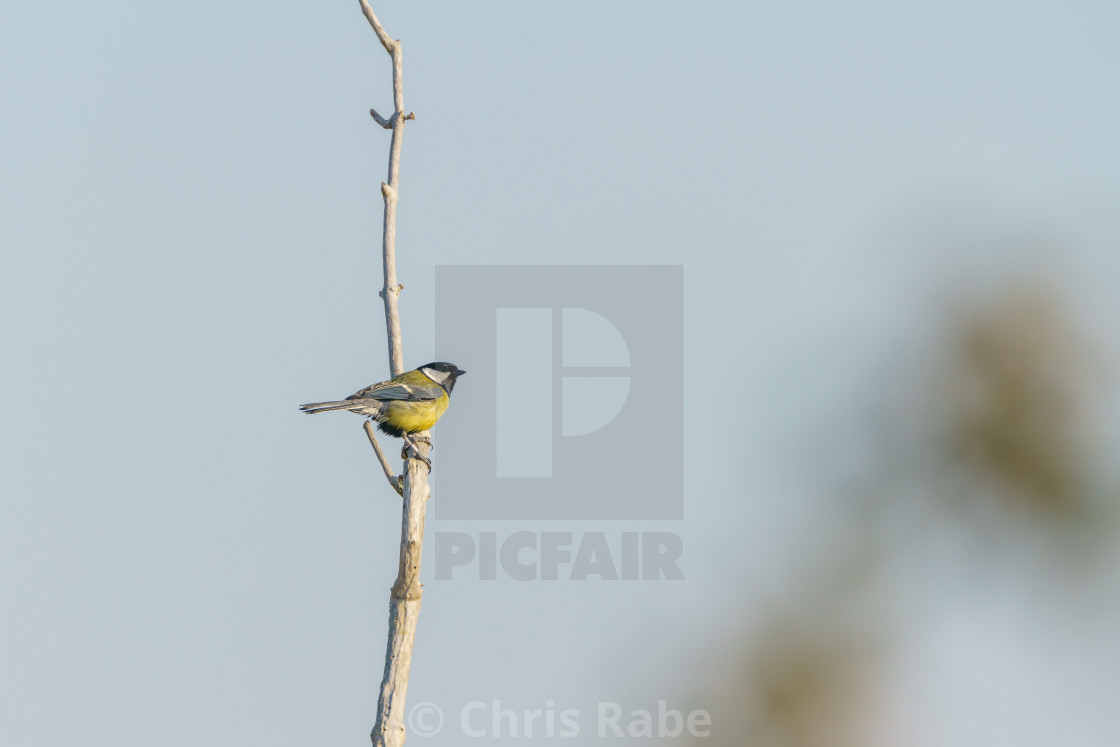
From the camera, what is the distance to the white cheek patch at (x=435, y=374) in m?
9.83

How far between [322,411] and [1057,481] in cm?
627

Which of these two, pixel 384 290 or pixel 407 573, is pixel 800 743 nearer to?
pixel 407 573

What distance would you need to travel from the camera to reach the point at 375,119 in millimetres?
7230

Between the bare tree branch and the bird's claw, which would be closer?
the bare tree branch

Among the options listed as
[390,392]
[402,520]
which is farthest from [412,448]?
[402,520]

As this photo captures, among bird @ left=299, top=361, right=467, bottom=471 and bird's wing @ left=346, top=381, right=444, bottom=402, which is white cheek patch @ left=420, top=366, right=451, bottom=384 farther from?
bird's wing @ left=346, top=381, right=444, bottom=402

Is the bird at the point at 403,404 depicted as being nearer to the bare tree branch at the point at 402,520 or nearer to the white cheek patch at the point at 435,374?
the white cheek patch at the point at 435,374

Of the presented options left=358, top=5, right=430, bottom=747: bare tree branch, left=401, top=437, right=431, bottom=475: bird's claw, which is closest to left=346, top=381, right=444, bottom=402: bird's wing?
left=401, top=437, right=431, bottom=475: bird's claw

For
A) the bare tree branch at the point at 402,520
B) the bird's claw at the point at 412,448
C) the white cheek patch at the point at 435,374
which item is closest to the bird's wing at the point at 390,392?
the bird's claw at the point at 412,448

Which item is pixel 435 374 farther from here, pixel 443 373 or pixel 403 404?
pixel 403 404

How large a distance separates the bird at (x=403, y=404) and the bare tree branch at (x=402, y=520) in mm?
1360

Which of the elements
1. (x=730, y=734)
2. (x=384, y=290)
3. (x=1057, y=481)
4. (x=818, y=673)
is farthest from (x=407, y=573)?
(x=1057, y=481)

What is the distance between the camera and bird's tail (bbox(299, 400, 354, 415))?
7.95 meters

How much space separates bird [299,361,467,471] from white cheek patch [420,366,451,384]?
0.05m
